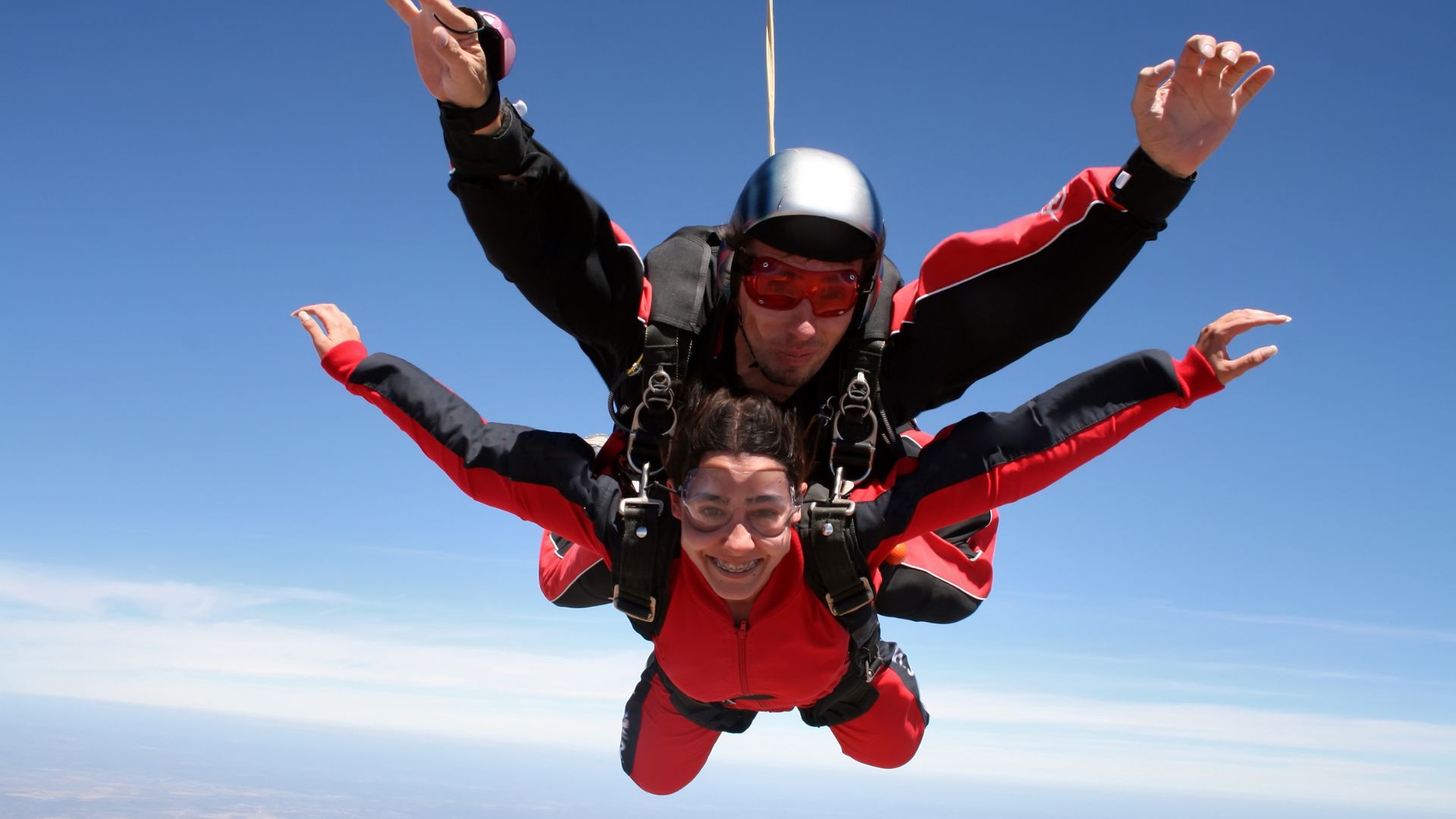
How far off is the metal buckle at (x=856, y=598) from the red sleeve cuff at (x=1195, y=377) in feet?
3.26

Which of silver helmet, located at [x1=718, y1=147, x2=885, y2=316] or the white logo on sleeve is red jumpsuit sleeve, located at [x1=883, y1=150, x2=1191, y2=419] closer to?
the white logo on sleeve

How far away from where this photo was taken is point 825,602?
107 inches

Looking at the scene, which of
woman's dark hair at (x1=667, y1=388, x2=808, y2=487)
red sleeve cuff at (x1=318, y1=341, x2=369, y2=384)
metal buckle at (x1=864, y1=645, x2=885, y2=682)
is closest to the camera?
woman's dark hair at (x1=667, y1=388, x2=808, y2=487)

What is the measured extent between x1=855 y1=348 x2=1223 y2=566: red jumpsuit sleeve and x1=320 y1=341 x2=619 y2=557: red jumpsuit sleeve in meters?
0.78

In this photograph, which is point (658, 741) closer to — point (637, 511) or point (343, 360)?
point (637, 511)

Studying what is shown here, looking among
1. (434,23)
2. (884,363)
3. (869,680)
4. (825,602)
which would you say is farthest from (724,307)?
(869,680)

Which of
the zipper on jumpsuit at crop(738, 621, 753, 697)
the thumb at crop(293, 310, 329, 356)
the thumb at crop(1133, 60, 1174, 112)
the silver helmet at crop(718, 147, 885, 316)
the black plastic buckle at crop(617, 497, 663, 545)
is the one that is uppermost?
the thumb at crop(1133, 60, 1174, 112)

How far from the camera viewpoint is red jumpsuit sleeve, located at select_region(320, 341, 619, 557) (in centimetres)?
272

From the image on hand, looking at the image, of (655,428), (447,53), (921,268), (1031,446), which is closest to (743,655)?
(655,428)

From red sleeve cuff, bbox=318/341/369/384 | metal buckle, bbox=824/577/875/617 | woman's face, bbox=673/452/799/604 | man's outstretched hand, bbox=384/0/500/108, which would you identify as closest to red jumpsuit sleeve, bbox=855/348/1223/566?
metal buckle, bbox=824/577/875/617

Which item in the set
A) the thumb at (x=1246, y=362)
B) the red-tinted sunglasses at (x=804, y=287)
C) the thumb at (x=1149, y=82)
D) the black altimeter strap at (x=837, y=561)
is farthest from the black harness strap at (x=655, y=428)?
the thumb at (x=1246, y=362)

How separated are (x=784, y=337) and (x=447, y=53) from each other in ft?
3.70

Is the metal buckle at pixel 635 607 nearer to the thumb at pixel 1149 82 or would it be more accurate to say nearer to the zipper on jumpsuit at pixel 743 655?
the zipper on jumpsuit at pixel 743 655

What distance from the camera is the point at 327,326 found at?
315cm
